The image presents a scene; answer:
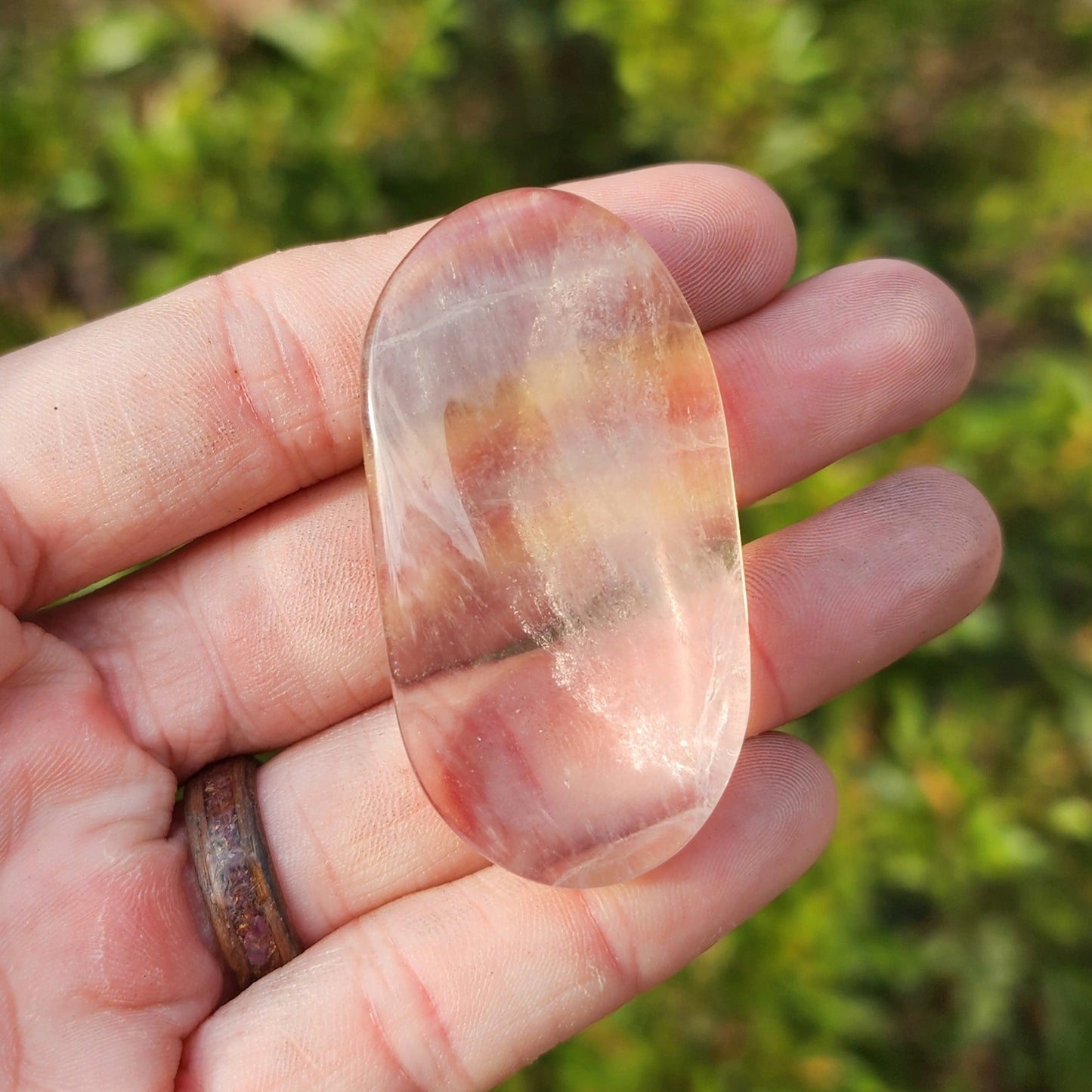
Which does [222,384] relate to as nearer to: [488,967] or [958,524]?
[488,967]

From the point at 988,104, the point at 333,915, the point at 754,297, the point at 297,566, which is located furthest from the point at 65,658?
the point at 988,104

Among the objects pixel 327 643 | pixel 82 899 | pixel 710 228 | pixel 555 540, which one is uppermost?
pixel 710 228

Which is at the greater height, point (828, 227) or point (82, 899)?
point (828, 227)

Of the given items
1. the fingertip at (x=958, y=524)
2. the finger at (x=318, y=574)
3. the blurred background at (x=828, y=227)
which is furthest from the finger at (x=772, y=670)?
the blurred background at (x=828, y=227)

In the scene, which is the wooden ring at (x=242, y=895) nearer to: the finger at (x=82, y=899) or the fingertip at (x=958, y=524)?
the finger at (x=82, y=899)

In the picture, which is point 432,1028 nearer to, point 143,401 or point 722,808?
point 722,808

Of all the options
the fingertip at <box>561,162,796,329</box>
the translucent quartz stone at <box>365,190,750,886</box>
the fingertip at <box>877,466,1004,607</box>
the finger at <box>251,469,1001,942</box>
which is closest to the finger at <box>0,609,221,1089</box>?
the finger at <box>251,469,1001,942</box>

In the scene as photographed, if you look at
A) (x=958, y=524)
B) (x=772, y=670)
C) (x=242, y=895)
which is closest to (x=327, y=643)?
(x=242, y=895)
